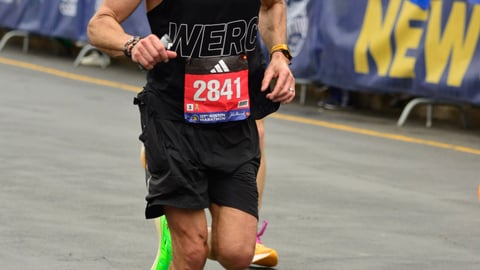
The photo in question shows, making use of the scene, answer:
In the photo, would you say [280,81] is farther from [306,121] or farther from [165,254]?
[306,121]

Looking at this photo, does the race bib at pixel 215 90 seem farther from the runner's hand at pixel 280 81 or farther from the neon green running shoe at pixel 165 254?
the neon green running shoe at pixel 165 254

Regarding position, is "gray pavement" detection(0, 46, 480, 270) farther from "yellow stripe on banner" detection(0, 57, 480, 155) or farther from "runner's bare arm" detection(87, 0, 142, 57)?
"runner's bare arm" detection(87, 0, 142, 57)

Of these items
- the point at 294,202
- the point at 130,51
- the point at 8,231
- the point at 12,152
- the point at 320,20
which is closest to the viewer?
the point at 130,51

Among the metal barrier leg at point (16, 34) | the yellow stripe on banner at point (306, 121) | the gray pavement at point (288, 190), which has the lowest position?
the metal barrier leg at point (16, 34)

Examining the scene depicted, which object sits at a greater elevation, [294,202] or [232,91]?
[232,91]

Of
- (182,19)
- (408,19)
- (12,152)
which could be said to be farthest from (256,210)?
(408,19)

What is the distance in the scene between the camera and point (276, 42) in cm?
562

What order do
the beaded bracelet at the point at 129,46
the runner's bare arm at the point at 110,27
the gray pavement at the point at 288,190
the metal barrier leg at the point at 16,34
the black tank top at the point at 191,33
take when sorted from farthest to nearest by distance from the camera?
1. the metal barrier leg at the point at 16,34
2. the gray pavement at the point at 288,190
3. the black tank top at the point at 191,33
4. the runner's bare arm at the point at 110,27
5. the beaded bracelet at the point at 129,46

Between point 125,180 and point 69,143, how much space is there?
1.56 metres

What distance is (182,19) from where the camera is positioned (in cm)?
514

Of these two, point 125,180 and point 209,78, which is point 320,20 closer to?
point 125,180

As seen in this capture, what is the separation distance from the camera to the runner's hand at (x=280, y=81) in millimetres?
5238

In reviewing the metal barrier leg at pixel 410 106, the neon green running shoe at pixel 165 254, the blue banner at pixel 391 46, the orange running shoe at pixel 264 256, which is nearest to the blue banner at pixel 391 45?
the blue banner at pixel 391 46

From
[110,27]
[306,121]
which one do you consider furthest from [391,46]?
[110,27]
